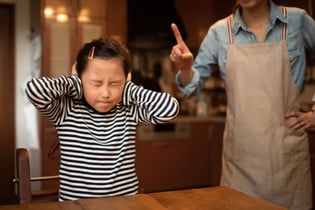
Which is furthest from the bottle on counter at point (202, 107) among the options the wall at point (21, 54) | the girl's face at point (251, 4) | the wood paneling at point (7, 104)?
the girl's face at point (251, 4)

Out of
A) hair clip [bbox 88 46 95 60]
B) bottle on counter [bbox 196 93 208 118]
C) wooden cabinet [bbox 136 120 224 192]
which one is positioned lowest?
wooden cabinet [bbox 136 120 224 192]

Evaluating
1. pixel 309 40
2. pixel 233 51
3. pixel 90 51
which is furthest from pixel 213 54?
pixel 90 51

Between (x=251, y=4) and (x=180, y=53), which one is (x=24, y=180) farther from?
(x=251, y=4)

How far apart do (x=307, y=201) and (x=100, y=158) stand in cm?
69

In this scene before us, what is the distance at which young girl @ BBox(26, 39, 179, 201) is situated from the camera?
1.00 metres

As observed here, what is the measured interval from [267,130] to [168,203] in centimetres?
51

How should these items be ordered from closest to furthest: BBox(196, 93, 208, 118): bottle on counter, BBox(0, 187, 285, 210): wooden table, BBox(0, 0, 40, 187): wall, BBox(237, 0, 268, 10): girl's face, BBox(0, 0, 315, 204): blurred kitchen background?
BBox(0, 187, 285, 210): wooden table
BBox(237, 0, 268, 10): girl's face
BBox(0, 0, 315, 204): blurred kitchen background
BBox(0, 0, 40, 187): wall
BBox(196, 93, 208, 118): bottle on counter

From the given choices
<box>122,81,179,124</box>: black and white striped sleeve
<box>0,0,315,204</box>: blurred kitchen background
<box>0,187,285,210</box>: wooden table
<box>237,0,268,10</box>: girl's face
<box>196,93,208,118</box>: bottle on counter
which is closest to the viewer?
<box>0,187,285,210</box>: wooden table

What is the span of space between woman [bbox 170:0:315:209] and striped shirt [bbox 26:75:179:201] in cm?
20

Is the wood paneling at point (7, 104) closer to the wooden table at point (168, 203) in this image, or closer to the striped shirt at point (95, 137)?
the striped shirt at point (95, 137)

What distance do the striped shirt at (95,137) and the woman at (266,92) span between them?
20cm

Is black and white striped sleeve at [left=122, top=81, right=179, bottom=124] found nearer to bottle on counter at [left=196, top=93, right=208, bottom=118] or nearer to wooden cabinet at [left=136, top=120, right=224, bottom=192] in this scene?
wooden cabinet at [left=136, top=120, right=224, bottom=192]

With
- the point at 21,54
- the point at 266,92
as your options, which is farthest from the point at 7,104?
the point at 266,92

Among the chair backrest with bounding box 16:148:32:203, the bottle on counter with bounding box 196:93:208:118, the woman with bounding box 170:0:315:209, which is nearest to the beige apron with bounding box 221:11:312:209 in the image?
the woman with bounding box 170:0:315:209
